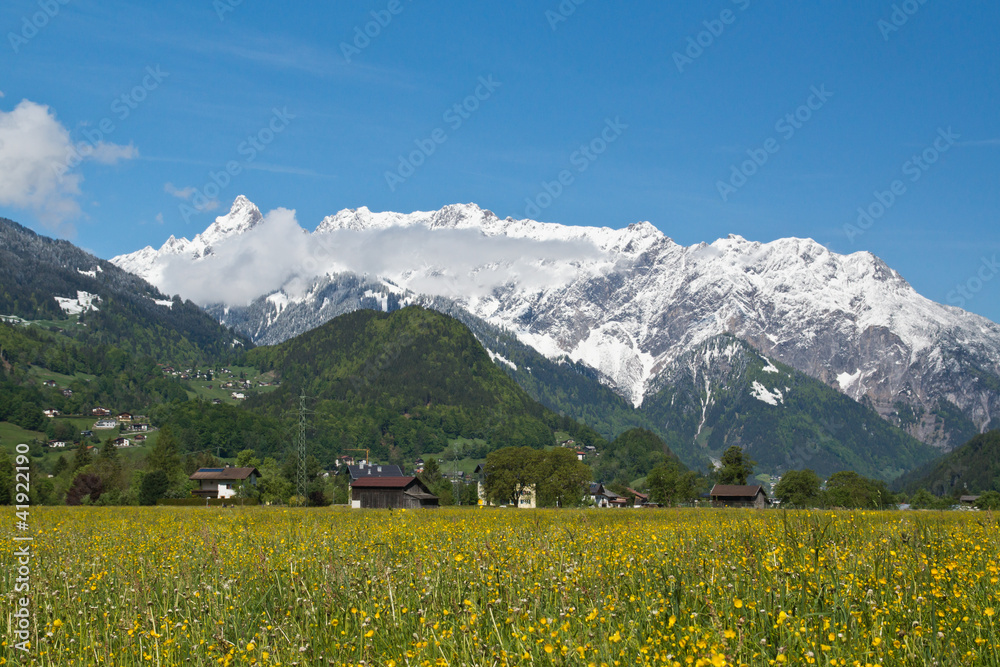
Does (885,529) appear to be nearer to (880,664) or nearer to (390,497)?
(880,664)

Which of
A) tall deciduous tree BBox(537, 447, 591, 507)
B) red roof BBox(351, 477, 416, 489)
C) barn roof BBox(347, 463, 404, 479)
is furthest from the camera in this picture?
barn roof BBox(347, 463, 404, 479)

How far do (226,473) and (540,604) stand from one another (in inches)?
6552

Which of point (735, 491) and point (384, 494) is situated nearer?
point (384, 494)

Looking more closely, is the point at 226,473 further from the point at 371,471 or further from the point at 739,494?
the point at 739,494

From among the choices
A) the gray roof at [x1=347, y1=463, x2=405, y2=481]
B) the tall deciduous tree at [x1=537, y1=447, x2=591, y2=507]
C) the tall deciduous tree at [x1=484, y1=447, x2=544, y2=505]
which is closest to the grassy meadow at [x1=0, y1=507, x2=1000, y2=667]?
the tall deciduous tree at [x1=537, y1=447, x2=591, y2=507]

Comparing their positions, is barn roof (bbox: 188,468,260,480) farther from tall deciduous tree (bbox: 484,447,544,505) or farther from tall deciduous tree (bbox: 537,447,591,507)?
tall deciduous tree (bbox: 537,447,591,507)

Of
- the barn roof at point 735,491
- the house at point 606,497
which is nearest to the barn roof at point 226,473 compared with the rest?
the house at point 606,497

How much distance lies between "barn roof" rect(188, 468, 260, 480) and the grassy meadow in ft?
504

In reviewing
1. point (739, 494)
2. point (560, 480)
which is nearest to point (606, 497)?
point (739, 494)

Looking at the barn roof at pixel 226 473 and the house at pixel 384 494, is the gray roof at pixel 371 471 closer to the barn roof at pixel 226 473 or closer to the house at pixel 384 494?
the barn roof at pixel 226 473

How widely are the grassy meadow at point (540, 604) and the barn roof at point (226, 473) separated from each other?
153538mm

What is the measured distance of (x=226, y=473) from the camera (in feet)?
533

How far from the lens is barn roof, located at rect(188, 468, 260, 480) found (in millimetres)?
159113

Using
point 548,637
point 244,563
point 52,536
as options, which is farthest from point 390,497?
point 548,637
